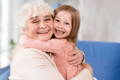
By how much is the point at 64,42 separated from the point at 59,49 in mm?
44

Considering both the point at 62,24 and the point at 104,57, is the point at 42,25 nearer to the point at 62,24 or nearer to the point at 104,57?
the point at 62,24

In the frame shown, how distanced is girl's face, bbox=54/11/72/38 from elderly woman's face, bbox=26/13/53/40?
0.05 meters

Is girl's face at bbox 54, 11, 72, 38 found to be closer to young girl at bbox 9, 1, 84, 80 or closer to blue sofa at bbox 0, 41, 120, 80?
young girl at bbox 9, 1, 84, 80

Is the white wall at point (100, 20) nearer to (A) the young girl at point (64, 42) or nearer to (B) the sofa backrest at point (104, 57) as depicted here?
(B) the sofa backrest at point (104, 57)

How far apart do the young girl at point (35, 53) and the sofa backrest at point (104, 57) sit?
1.00m

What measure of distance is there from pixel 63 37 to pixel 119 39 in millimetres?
1985

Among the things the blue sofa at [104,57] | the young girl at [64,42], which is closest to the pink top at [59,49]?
the young girl at [64,42]

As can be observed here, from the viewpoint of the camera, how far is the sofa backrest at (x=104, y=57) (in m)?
1.97

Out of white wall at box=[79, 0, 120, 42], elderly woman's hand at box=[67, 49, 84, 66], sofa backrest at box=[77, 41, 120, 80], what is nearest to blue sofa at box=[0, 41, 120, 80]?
sofa backrest at box=[77, 41, 120, 80]

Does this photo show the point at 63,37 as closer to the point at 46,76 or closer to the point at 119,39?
the point at 46,76

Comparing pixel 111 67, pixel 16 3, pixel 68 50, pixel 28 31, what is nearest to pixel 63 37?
pixel 68 50

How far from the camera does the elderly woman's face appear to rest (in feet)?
3.29

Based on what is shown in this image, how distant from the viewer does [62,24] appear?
107cm

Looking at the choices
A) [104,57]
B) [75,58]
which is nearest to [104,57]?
[104,57]
